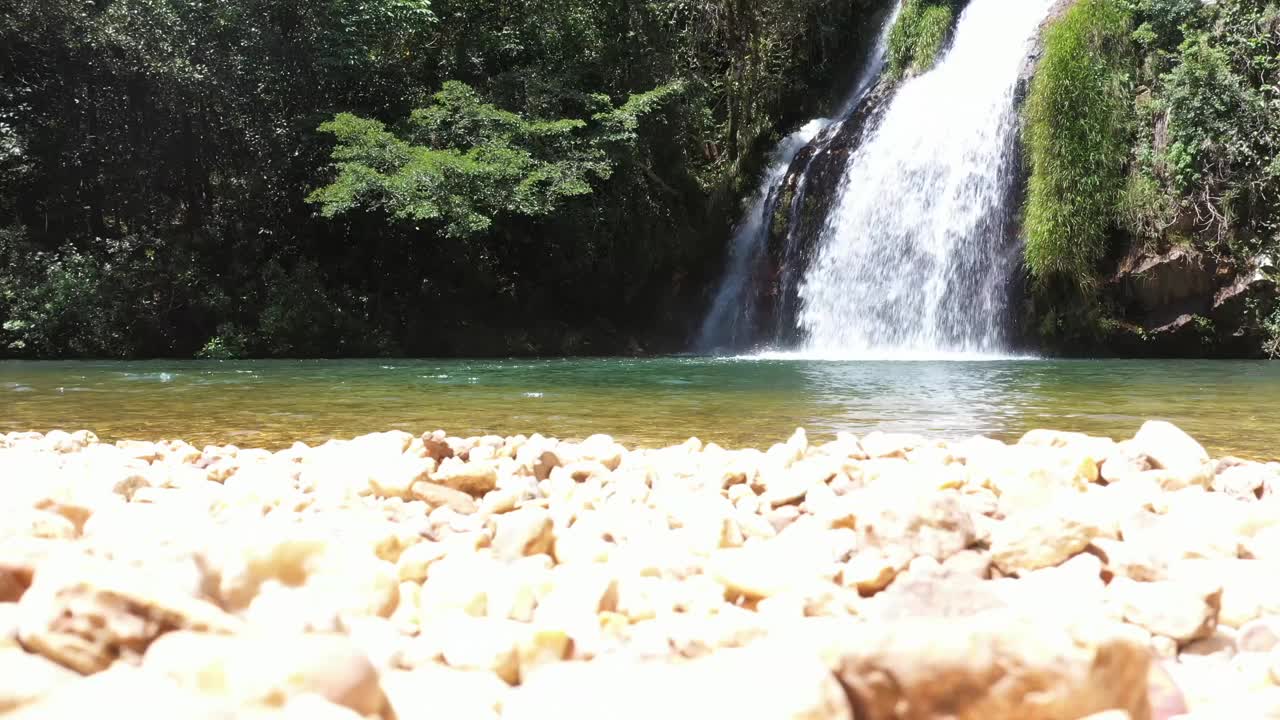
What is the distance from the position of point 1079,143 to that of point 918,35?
12.9 feet

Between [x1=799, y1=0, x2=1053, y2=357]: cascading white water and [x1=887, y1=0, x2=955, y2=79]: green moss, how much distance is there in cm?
60

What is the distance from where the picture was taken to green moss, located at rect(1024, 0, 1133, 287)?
1098cm

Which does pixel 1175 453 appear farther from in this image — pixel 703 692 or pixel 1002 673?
pixel 703 692

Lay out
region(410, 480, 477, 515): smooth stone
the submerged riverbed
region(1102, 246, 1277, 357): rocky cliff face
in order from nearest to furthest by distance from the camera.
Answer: region(410, 480, 477, 515): smooth stone < the submerged riverbed < region(1102, 246, 1277, 357): rocky cliff face

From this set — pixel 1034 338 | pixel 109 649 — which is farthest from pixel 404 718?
pixel 1034 338

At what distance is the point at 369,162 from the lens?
13406 mm

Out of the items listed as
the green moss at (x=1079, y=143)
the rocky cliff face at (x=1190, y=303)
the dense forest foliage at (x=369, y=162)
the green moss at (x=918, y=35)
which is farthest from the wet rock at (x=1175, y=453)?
the green moss at (x=918, y=35)

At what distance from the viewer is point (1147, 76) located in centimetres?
1127

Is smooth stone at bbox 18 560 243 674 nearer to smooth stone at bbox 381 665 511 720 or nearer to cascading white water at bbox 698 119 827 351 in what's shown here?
smooth stone at bbox 381 665 511 720

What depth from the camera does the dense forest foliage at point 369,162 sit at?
46.3ft

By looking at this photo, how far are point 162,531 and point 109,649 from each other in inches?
27.0

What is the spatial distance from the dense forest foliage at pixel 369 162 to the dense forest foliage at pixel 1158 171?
539 cm

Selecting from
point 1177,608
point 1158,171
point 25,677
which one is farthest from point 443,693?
point 1158,171

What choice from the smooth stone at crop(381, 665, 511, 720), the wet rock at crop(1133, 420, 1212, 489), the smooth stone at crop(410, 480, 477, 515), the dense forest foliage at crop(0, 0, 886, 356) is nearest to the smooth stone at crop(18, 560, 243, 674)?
the smooth stone at crop(381, 665, 511, 720)
